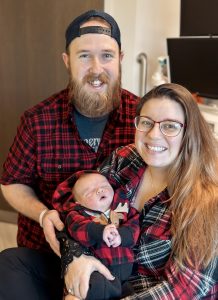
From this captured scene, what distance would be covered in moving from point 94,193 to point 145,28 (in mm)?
1767

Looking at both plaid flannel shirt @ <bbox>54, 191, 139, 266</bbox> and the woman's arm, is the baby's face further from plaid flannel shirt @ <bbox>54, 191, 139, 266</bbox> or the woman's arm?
the woman's arm

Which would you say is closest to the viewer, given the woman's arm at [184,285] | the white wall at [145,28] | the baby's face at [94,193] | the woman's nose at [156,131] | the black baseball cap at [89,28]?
the woman's arm at [184,285]

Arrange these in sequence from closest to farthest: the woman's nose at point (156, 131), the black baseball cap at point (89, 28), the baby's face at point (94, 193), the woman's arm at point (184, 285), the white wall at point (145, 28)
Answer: the woman's arm at point (184, 285), the woman's nose at point (156, 131), the baby's face at point (94, 193), the black baseball cap at point (89, 28), the white wall at point (145, 28)

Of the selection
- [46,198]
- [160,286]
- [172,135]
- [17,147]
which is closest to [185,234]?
[160,286]

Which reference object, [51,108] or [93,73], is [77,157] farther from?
[93,73]

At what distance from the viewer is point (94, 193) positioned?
47.9 inches

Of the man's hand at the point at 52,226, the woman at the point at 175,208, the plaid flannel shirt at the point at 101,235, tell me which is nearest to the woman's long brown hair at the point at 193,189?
the woman at the point at 175,208

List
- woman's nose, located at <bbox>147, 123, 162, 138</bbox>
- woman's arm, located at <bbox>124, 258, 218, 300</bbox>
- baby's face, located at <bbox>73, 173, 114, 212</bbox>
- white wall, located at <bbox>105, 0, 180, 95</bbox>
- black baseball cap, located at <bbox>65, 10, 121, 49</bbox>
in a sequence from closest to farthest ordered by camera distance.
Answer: woman's arm, located at <bbox>124, 258, 218, 300</bbox> → woman's nose, located at <bbox>147, 123, 162, 138</bbox> → baby's face, located at <bbox>73, 173, 114, 212</bbox> → black baseball cap, located at <bbox>65, 10, 121, 49</bbox> → white wall, located at <bbox>105, 0, 180, 95</bbox>

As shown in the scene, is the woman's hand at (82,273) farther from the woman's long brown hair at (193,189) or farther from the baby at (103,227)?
the woman's long brown hair at (193,189)

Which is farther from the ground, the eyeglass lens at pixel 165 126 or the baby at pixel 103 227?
the eyeglass lens at pixel 165 126

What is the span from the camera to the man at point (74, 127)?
1.50 m

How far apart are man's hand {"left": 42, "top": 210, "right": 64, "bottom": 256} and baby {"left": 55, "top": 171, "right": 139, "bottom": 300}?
0.03 m

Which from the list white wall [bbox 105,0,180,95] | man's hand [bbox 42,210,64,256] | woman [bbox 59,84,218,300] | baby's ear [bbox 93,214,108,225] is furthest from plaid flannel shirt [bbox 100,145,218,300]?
white wall [bbox 105,0,180,95]

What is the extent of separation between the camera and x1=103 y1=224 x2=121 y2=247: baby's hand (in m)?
1.07
